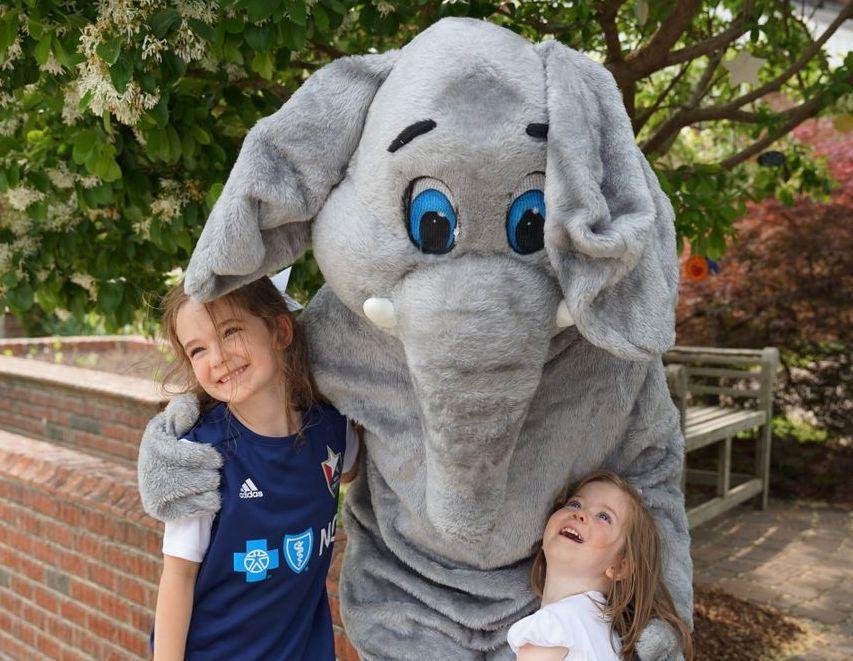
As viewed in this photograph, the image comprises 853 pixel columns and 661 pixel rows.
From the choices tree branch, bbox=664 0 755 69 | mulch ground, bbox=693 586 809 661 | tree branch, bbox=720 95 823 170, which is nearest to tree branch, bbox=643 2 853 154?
tree branch, bbox=720 95 823 170

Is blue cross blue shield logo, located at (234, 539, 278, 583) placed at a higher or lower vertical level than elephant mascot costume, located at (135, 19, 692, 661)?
lower

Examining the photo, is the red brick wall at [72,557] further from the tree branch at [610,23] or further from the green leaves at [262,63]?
the tree branch at [610,23]

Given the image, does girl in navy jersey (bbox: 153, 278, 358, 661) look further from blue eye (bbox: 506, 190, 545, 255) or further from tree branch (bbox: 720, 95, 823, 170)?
tree branch (bbox: 720, 95, 823, 170)

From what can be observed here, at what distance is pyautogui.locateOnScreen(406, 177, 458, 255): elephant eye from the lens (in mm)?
1634

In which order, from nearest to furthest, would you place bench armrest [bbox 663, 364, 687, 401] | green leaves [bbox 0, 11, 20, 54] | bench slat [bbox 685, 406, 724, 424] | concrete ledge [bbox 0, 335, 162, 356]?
green leaves [bbox 0, 11, 20, 54] → bench armrest [bbox 663, 364, 687, 401] → bench slat [bbox 685, 406, 724, 424] → concrete ledge [bbox 0, 335, 162, 356]

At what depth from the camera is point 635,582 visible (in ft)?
6.18

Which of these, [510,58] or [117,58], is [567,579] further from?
[117,58]

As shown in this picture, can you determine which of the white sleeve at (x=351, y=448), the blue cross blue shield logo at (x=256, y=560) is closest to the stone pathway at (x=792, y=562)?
the white sleeve at (x=351, y=448)

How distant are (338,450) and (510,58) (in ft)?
3.25

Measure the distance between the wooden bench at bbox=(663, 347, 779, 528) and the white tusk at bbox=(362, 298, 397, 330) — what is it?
4.04 metres

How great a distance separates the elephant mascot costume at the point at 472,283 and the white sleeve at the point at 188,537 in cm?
5

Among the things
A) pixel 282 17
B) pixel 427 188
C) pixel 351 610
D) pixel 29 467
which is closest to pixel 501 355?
pixel 427 188

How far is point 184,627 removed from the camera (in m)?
2.06

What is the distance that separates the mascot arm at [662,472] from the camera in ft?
6.54
